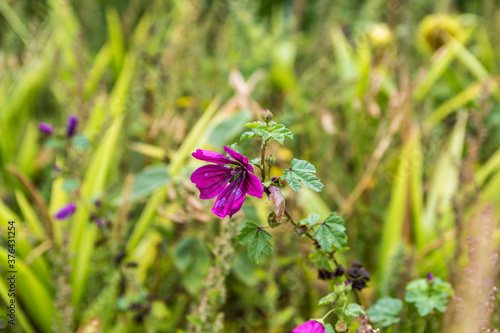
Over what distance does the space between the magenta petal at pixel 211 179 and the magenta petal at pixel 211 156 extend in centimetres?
2

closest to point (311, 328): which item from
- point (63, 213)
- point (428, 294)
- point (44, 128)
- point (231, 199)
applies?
point (231, 199)

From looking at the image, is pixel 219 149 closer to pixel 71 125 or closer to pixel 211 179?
pixel 71 125

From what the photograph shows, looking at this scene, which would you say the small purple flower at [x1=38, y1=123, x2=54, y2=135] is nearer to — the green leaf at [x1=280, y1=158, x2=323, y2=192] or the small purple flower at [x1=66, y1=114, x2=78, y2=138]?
the small purple flower at [x1=66, y1=114, x2=78, y2=138]

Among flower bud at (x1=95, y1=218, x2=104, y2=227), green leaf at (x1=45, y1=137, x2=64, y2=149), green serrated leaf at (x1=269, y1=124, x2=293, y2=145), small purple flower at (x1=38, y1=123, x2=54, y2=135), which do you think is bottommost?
green serrated leaf at (x1=269, y1=124, x2=293, y2=145)

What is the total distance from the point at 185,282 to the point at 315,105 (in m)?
0.82

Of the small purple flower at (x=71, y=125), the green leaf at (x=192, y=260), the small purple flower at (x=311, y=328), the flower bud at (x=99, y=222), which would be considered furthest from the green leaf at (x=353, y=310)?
the small purple flower at (x=71, y=125)

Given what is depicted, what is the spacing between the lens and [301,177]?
0.52m

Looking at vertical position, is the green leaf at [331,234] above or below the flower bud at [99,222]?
below

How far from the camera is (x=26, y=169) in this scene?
168cm

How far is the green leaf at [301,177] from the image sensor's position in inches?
20.0

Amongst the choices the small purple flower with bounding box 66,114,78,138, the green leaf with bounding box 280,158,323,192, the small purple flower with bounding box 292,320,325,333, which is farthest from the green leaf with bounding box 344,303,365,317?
the small purple flower with bounding box 66,114,78,138

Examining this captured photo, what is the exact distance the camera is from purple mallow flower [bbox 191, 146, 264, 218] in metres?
0.53

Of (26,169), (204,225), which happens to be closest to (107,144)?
(204,225)

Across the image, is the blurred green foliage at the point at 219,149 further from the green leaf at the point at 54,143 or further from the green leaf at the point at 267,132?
the green leaf at the point at 267,132
